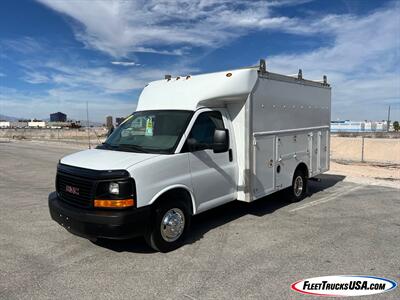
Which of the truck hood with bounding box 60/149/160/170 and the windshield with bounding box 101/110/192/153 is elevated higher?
the windshield with bounding box 101/110/192/153

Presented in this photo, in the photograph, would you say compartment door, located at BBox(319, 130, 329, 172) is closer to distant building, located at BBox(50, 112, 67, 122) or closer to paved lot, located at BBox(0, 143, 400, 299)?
paved lot, located at BBox(0, 143, 400, 299)

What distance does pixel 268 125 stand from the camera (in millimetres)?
6652

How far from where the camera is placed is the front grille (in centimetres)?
461

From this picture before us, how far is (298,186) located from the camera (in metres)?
8.25

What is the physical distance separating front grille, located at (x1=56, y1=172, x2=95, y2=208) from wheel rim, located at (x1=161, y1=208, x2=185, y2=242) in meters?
1.07

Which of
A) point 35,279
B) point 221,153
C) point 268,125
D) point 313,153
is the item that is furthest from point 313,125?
point 35,279

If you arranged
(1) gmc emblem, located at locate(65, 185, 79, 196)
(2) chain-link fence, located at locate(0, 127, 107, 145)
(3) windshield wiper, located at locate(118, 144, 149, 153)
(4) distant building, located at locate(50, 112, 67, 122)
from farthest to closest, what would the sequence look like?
(4) distant building, located at locate(50, 112, 67, 122) → (2) chain-link fence, located at locate(0, 127, 107, 145) → (3) windshield wiper, located at locate(118, 144, 149, 153) → (1) gmc emblem, located at locate(65, 185, 79, 196)

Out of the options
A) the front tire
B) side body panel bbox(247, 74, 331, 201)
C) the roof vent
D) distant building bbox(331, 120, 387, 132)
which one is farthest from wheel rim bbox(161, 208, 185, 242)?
distant building bbox(331, 120, 387, 132)

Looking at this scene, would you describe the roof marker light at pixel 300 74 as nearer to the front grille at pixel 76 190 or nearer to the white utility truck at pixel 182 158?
the white utility truck at pixel 182 158

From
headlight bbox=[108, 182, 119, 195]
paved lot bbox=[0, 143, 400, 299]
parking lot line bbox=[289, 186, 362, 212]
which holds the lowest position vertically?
paved lot bbox=[0, 143, 400, 299]

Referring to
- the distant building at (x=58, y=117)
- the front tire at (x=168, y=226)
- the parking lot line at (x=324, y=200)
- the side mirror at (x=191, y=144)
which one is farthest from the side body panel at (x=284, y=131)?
the distant building at (x=58, y=117)

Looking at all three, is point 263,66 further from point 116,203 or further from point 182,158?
point 116,203

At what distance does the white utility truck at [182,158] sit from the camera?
4.52m

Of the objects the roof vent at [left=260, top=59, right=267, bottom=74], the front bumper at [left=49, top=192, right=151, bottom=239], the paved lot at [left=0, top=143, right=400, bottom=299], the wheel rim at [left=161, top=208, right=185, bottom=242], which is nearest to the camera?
the paved lot at [left=0, top=143, right=400, bottom=299]
